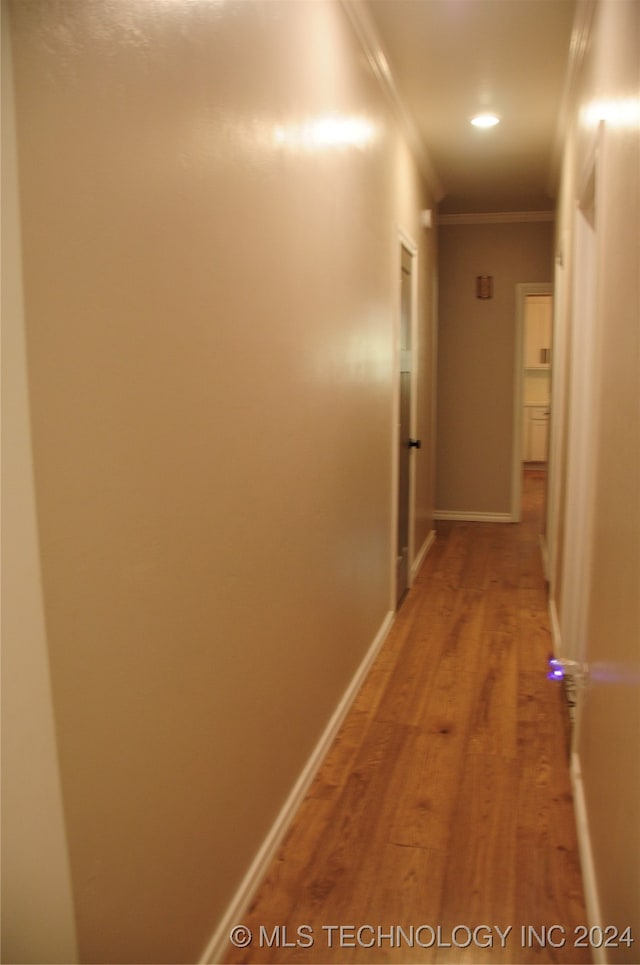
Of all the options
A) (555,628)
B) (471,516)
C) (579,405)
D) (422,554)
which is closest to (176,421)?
(579,405)

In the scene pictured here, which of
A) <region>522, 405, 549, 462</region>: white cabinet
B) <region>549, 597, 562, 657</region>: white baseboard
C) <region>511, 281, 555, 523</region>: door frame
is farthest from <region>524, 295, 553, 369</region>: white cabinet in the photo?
<region>549, 597, 562, 657</region>: white baseboard

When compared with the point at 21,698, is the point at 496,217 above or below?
above

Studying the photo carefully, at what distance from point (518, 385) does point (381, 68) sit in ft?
12.8

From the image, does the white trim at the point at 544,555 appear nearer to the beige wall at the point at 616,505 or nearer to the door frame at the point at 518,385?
the door frame at the point at 518,385

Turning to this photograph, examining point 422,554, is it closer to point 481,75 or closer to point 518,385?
point 518,385

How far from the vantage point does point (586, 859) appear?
2.10 metres

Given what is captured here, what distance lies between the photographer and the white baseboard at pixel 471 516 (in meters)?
7.12

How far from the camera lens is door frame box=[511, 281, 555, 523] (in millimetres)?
6785

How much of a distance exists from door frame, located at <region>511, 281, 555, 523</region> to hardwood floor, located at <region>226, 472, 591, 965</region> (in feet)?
10.6

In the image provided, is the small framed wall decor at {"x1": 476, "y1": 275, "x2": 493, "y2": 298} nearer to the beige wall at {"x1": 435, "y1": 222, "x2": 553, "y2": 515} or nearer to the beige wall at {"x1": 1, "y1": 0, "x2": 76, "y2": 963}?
the beige wall at {"x1": 435, "y1": 222, "x2": 553, "y2": 515}

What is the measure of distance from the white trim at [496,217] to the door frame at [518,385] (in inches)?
21.7

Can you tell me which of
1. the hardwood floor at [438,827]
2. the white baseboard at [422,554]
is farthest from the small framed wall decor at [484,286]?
the hardwood floor at [438,827]

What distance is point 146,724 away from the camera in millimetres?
1411

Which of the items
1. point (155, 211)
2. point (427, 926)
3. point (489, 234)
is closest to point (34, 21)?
point (155, 211)
